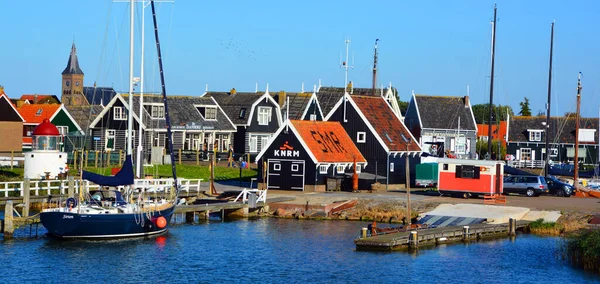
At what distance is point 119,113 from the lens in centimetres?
8319

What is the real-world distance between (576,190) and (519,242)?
23.6m

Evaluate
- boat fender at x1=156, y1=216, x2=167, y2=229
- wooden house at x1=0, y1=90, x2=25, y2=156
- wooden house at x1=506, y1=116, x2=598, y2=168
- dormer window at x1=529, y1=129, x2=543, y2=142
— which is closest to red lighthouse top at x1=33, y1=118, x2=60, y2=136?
boat fender at x1=156, y1=216, x2=167, y2=229

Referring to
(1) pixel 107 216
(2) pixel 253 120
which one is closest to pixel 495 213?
(1) pixel 107 216

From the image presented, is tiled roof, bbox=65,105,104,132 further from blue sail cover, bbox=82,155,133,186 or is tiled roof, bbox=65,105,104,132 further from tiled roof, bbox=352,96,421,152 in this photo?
blue sail cover, bbox=82,155,133,186

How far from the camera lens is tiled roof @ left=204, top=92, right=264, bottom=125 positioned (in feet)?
305

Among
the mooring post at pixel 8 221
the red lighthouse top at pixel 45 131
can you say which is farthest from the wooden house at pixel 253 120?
the mooring post at pixel 8 221

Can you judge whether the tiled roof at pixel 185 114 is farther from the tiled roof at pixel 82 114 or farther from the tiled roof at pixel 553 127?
the tiled roof at pixel 553 127

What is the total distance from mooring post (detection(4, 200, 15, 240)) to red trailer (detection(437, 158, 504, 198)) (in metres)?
27.0

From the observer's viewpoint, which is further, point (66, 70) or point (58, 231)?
point (66, 70)

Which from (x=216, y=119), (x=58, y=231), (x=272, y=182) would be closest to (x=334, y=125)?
(x=272, y=182)

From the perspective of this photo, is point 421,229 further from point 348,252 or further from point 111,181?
point 111,181

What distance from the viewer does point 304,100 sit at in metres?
97.6

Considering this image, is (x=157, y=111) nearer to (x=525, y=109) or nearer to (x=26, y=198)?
(x=26, y=198)

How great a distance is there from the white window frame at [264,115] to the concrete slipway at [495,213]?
39630 mm
